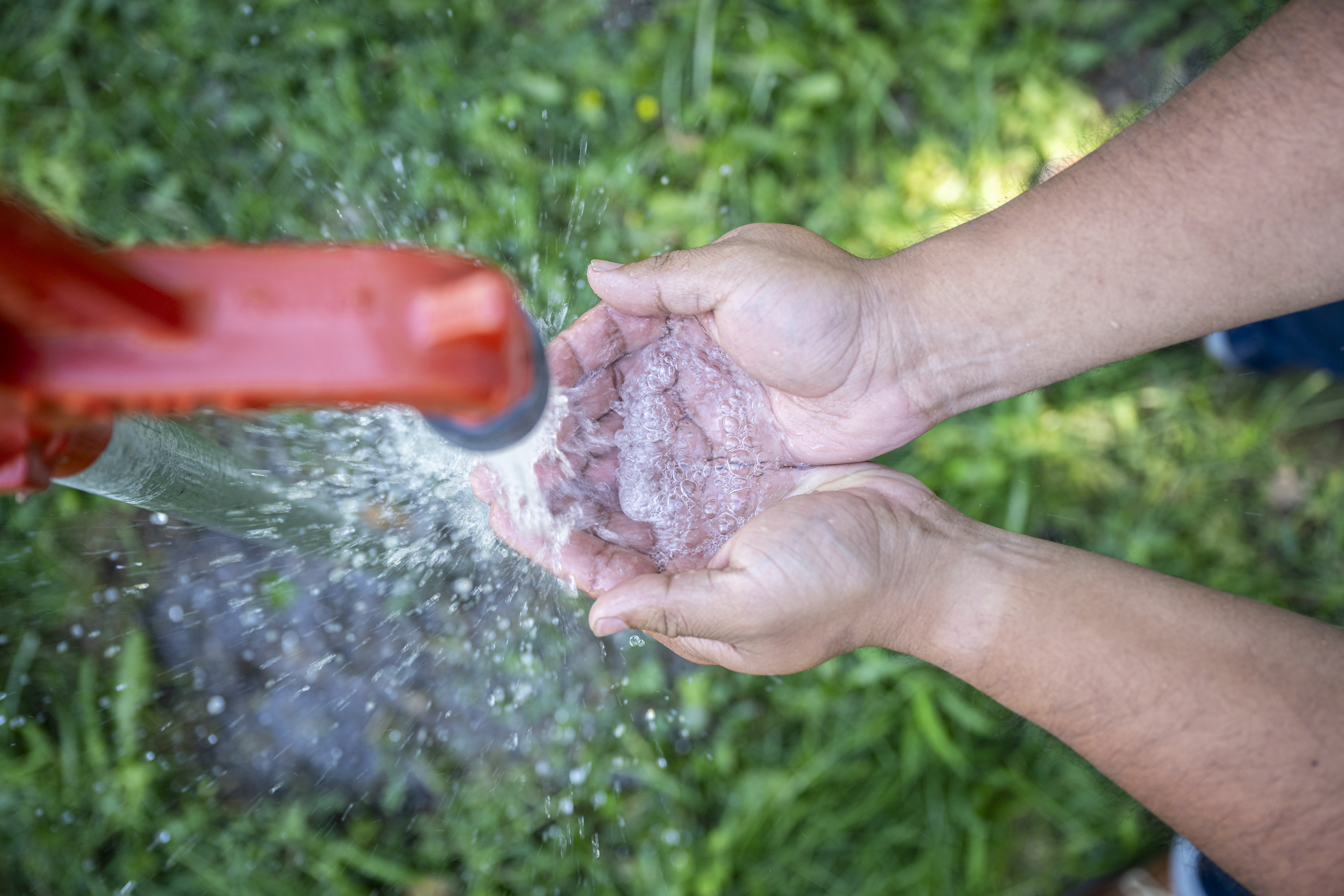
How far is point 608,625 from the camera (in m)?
1.46

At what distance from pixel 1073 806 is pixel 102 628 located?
3085 mm

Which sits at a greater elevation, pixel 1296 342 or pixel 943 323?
pixel 943 323

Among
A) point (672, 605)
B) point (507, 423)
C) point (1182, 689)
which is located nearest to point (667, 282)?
point (672, 605)

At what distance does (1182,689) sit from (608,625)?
3.53 feet

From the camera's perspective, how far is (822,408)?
183 cm

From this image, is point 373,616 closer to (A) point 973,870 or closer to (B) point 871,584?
(B) point 871,584

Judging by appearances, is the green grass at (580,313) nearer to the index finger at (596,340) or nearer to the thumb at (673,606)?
the index finger at (596,340)

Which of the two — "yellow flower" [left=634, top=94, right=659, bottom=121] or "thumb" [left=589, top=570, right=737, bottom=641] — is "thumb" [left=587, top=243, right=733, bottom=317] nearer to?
"thumb" [left=589, top=570, right=737, bottom=641]

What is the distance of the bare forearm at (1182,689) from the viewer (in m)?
1.33

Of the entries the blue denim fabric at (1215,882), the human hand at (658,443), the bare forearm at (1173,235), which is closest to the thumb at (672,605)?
the human hand at (658,443)

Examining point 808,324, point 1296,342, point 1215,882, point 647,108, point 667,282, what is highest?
point 647,108

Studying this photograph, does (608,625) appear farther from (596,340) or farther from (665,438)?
(596,340)

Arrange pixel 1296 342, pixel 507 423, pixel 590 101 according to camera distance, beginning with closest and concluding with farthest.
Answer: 1. pixel 507 423
2. pixel 1296 342
3. pixel 590 101

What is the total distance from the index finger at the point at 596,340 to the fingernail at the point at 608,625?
2.06 ft
